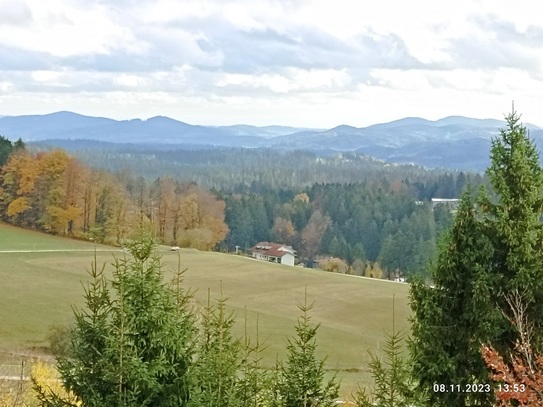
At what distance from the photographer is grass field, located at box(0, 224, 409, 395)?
103 feet

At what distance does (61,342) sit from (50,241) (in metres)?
35.9

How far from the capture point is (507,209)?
1162 cm

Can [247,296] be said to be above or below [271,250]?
above

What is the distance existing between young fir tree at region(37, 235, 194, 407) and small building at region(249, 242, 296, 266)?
71423 mm

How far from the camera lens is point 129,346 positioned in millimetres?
7465

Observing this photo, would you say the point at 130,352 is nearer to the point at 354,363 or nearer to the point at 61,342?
the point at 61,342

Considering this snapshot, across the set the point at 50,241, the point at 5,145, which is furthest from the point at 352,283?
the point at 5,145

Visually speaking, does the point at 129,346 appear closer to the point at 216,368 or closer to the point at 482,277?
the point at 216,368

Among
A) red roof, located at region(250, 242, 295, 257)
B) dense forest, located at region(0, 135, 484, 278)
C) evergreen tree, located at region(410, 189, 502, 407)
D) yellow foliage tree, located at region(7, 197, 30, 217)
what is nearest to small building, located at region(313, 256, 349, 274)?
dense forest, located at region(0, 135, 484, 278)

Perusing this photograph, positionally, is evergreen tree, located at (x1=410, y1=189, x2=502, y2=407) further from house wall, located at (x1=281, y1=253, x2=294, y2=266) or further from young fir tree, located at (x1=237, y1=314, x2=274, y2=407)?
house wall, located at (x1=281, y1=253, x2=294, y2=266)

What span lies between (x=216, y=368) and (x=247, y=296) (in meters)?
37.1

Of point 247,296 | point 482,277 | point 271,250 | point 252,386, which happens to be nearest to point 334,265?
point 271,250

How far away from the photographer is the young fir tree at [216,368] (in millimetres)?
7691

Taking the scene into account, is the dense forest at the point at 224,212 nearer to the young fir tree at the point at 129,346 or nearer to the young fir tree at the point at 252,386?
the young fir tree at the point at 252,386
